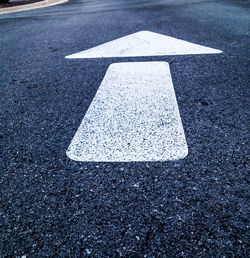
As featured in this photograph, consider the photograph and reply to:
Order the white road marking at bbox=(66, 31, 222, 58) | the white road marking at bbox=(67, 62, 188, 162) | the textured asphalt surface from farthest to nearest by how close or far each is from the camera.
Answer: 1. the white road marking at bbox=(66, 31, 222, 58)
2. the white road marking at bbox=(67, 62, 188, 162)
3. the textured asphalt surface

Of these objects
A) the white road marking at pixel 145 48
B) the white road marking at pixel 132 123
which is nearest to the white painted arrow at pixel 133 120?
the white road marking at pixel 132 123

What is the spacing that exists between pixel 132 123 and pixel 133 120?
41mm

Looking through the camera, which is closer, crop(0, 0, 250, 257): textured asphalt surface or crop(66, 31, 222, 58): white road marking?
crop(0, 0, 250, 257): textured asphalt surface

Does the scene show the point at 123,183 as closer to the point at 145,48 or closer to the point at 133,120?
the point at 133,120

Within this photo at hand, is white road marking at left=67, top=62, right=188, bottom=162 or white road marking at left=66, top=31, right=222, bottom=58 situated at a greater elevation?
white road marking at left=66, top=31, right=222, bottom=58

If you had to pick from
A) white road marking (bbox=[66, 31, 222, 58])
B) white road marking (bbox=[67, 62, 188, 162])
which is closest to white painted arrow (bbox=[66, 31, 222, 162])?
white road marking (bbox=[67, 62, 188, 162])

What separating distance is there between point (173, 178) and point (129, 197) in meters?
0.26

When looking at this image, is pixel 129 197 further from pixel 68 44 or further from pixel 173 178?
pixel 68 44

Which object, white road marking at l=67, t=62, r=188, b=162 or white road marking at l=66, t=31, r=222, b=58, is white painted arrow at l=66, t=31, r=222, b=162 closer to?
white road marking at l=67, t=62, r=188, b=162

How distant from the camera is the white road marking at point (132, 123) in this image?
4.57ft

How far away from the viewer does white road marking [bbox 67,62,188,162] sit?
1394mm

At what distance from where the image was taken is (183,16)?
187 inches

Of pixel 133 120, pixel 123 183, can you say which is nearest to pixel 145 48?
pixel 133 120

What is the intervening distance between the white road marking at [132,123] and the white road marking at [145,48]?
0.65 metres
